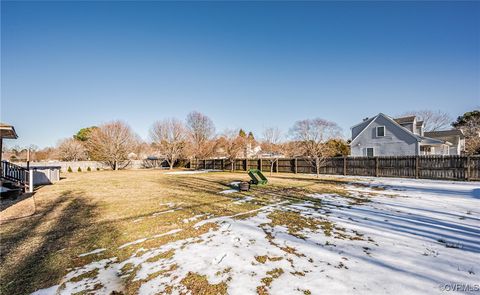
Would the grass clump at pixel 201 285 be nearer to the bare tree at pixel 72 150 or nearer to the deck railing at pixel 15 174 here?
the deck railing at pixel 15 174

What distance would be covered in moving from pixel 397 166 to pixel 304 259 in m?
16.2

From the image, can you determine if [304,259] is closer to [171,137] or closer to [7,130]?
[7,130]

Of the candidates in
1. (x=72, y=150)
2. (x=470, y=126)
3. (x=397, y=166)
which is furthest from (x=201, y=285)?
(x=72, y=150)

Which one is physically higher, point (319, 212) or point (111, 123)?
point (111, 123)

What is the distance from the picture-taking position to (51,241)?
4.56 metres

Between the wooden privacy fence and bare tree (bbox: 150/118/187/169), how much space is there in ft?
51.4

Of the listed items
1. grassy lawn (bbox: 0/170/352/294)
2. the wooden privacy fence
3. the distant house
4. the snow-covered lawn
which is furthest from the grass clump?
the distant house

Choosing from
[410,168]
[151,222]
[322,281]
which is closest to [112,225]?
[151,222]

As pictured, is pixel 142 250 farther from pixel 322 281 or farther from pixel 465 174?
pixel 465 174

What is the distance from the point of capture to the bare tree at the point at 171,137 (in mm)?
32656

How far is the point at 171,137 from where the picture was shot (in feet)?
107

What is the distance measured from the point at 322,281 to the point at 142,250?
10.6ft

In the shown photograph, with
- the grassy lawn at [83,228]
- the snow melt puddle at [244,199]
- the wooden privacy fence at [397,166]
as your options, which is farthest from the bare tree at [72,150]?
the snow melt puddle at [244,199]

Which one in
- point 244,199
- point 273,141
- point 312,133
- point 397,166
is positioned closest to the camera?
point 244,199
